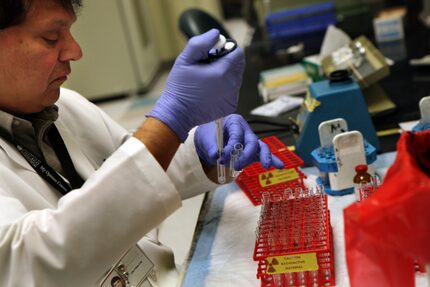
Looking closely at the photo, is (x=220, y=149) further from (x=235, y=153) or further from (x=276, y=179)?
(x=276, y=179)

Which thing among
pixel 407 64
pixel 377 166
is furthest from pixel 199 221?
pixel 407 64

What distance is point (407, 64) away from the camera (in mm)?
2160

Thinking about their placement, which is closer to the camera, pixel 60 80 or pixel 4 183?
pixel 4 183

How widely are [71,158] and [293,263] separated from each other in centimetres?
60

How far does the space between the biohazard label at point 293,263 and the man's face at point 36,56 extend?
59 cm

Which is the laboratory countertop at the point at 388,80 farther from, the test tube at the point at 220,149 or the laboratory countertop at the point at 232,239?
the test tube at the point at 220,149

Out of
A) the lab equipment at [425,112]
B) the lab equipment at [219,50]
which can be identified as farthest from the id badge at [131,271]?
the lab equipment at [425,112]

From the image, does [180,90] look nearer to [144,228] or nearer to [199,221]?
[144,228]

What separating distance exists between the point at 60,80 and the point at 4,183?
0.26 meters

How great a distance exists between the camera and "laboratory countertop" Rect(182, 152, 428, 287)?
108cm

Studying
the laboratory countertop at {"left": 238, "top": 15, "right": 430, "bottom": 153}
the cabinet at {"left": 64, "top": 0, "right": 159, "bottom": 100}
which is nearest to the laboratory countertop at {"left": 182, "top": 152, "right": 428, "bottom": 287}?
the laboratory countertop at {"left": 238, "top": 15, "right": 430, "bottom": 153}

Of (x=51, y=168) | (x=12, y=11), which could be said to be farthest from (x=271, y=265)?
(x=12, y=11)

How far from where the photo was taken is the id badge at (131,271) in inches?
42.6

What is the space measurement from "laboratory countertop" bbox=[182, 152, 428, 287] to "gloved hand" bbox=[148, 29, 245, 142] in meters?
0.29
